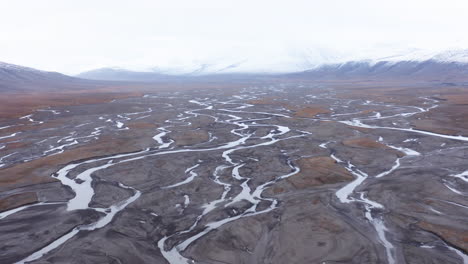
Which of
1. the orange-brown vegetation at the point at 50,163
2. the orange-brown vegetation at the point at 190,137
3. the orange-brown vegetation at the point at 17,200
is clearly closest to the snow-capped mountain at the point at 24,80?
the orange-brown vegetation at the point at 190,137

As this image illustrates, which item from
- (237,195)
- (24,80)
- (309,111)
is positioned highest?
(237,195)

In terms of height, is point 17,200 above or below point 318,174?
above

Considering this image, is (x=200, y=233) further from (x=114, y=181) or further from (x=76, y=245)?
(x=114, y=181)

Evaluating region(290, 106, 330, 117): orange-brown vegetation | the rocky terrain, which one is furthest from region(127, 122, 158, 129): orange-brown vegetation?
region(290, 106, 330, 117): orange-brown vegetation

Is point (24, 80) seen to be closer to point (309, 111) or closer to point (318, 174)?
point (309, 111)

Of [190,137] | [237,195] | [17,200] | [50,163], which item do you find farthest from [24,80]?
[237,195]

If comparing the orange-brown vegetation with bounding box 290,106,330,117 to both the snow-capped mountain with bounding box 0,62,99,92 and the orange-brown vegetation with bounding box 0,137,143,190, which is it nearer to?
the orange-brown vegetation with bounding box 0,137,143,190

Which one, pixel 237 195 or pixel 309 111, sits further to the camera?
pixel 309 111

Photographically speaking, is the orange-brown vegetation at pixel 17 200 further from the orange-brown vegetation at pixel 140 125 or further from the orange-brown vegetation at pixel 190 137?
the orange-brown vegetation at pixel 140 125

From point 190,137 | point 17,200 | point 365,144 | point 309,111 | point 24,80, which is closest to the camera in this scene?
point 17,200
